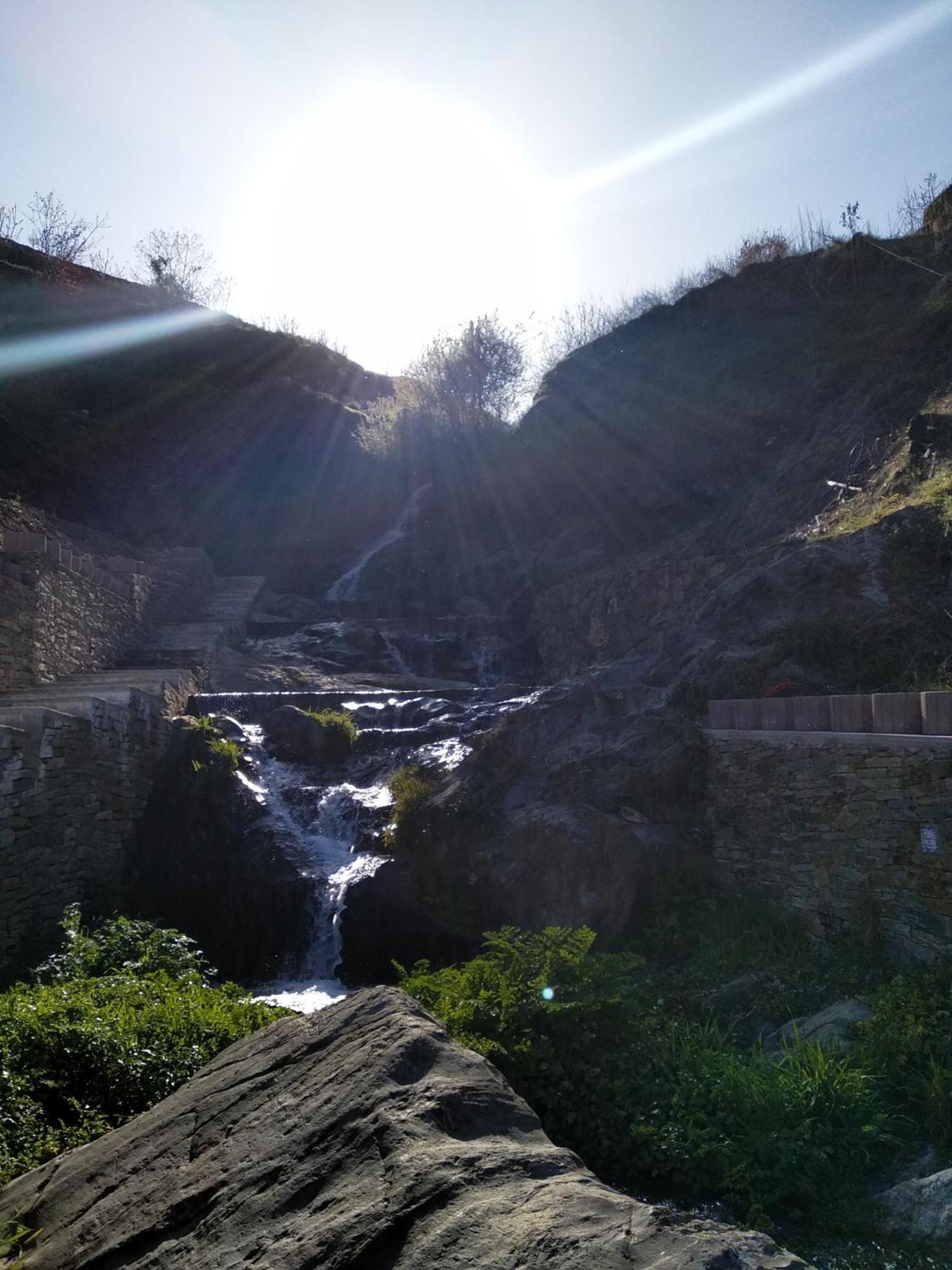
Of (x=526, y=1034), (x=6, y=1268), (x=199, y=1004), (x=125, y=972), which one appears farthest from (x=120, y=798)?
(x=6, y=1268)

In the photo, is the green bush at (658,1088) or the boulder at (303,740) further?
the boulder at (303,740)

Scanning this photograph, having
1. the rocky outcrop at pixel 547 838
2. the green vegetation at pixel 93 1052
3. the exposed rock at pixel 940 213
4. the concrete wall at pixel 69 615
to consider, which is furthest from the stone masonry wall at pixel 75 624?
the exposed rock at pixel 940 213

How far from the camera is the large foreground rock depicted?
2.22 metres

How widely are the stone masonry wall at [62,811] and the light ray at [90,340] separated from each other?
56.7ft

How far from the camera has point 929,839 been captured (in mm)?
6215

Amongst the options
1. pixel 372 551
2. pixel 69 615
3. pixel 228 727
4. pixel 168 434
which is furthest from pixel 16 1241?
pixel 168 434

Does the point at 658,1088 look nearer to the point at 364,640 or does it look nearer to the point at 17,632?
the point at 17,632

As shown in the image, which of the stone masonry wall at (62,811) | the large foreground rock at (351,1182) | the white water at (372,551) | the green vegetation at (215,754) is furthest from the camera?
the white water at (372,551)

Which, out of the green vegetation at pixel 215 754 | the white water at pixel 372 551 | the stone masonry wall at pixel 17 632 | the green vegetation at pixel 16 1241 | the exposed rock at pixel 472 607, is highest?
the white water at pixel 372 551

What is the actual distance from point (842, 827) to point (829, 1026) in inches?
68.4

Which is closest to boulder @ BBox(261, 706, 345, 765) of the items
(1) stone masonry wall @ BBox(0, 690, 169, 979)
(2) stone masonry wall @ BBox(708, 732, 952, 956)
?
(1) stone masonry wall @ BBox(0, 690, 169, 979)

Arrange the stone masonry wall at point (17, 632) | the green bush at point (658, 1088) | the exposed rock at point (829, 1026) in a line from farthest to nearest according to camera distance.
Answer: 1. the stone masonry wall at point (17, 632)
2. the exposed rock at point (829, 1026)
3. the green bush at point (658, 1088)

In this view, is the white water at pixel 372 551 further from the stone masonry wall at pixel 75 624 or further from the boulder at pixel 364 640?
the stone masonry wall at pixel 75 624

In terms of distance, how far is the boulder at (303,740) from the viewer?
1257 cm
